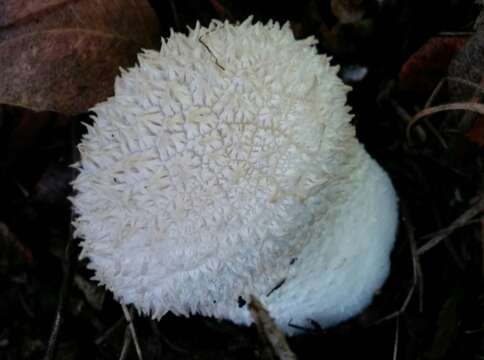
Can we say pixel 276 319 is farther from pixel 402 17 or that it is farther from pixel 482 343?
pixel 402 17

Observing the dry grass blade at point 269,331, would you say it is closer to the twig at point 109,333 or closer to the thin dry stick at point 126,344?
the thin dry stick at point 126,344

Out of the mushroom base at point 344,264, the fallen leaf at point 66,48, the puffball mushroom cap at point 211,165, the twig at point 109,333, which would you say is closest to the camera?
the puffball mushroom cap at point 211,165

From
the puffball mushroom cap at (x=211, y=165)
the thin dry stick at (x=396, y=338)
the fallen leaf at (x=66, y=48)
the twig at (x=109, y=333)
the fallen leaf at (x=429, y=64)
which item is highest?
the fallen leaf at (x=66, y=48)

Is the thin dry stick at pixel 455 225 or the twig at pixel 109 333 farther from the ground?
the twig at pixel 109 333

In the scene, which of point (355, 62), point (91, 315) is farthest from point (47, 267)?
point (355, 62)

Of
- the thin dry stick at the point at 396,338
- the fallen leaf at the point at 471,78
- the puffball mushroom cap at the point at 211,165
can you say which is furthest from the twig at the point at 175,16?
the thin dry stick at the point at 396,338

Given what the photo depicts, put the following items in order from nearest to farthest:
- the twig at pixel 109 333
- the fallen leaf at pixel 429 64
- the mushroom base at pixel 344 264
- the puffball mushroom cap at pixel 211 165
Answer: the puffball mushroom cap at pixel 211 165, the mushroom base at pixel 344 264, the fallen leaf at pixel 429 64, the twig at pixel 109 333

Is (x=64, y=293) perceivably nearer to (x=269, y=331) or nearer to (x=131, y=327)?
(x=131, y=327)
